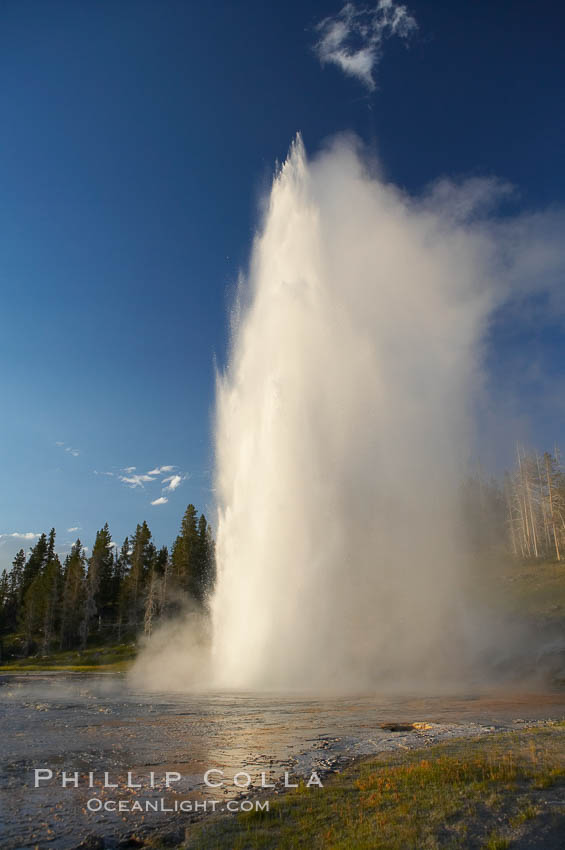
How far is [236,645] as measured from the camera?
3675 centimetres

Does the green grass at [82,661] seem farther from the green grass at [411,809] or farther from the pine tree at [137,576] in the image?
the green grass at [411,809]

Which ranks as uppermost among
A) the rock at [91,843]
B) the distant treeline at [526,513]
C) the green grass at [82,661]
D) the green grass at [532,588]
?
the distant treeline at [526,513]

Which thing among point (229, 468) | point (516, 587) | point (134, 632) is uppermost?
point (229, 468)

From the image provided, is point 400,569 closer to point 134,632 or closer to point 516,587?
point 516,587

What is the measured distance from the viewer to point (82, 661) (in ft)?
212

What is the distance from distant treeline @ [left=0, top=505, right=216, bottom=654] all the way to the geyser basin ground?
154ft

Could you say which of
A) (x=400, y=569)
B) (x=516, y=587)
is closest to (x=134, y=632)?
(x=400, y=569)

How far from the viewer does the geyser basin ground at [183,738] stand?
9734 mm

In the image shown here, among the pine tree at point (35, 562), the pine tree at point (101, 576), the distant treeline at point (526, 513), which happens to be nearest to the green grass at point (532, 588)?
the distant treeline at point (526, 513)

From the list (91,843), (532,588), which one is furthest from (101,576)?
(91,843)

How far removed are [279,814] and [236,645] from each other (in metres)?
29.2

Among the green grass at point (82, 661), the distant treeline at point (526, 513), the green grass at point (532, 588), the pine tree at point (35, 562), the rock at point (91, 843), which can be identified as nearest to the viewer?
the rock at point (91, 843)

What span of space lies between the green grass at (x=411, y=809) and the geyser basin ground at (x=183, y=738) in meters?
1.51

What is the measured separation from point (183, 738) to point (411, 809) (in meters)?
9.79
